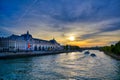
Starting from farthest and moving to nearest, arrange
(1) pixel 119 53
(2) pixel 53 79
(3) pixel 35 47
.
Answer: (3) pixel 35 47 < (1) pixel 119 53 < (2) pixel 53 79

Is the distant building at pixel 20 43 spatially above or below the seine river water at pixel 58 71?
above

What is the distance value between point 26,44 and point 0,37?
19118mm

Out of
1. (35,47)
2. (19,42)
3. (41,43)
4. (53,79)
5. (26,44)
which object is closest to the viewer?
(53,79)

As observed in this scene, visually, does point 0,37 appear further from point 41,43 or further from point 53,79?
point 53,79

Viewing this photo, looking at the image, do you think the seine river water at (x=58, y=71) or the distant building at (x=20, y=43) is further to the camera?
the distant building at (x=20, y=43)

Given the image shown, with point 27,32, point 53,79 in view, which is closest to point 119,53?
point 53,79

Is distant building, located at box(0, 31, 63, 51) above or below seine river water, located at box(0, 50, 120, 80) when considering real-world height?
above

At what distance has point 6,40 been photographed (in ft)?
269

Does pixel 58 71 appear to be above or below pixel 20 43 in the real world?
below

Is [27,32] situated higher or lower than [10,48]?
higher

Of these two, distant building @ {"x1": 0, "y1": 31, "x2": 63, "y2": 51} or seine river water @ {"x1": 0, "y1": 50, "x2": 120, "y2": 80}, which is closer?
seine river water @ {"x1": 0, "y1": 50, "x2": 120, "y2": 80}

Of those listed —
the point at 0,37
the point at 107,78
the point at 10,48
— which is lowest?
the point at 107,78

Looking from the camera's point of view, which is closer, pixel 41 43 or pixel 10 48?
pixel 10 48

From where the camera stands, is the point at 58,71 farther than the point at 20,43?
No
